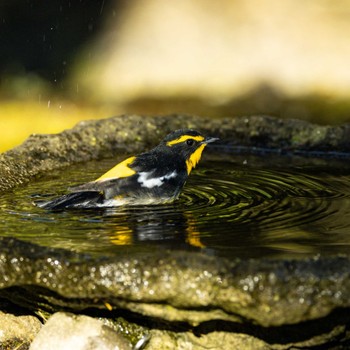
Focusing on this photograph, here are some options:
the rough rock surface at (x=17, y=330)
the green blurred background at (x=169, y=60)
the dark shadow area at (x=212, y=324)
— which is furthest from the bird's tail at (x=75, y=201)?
the green blurred background at (x=169, y=60)

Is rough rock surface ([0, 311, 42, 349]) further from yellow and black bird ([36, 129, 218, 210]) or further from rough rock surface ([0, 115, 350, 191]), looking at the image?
rough rock surface ([0, 115, 350, 191])

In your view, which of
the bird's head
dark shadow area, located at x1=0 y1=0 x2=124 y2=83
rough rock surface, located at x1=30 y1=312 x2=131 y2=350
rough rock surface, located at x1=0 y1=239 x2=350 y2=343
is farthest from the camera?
dark shadow area, located at x1=0 y1=0 x2=124 y2=83

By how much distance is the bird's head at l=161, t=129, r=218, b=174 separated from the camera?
17.6 ft

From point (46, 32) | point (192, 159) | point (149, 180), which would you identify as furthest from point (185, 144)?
point (46, 32)

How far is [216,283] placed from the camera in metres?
3.37

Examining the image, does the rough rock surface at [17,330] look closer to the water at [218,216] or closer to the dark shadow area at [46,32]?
the water at [218,216]

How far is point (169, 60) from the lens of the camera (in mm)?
9602

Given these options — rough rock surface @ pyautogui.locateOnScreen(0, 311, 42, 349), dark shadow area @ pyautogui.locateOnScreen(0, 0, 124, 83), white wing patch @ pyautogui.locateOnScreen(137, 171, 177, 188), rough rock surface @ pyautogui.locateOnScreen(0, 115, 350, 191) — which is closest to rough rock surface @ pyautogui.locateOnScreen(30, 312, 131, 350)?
rough rock surface @ pyautogui.locateOnScreen(0, 311, 42, 349)

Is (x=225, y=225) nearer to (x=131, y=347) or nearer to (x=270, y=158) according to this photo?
(x=131, y=347)

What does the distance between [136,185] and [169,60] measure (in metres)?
4.77

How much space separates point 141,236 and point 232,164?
2084mm

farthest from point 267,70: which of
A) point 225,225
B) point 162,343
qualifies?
point 162,343

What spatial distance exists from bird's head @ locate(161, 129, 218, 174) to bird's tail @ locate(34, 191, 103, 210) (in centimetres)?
63

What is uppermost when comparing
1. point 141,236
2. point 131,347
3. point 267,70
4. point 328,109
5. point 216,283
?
point 267,70
